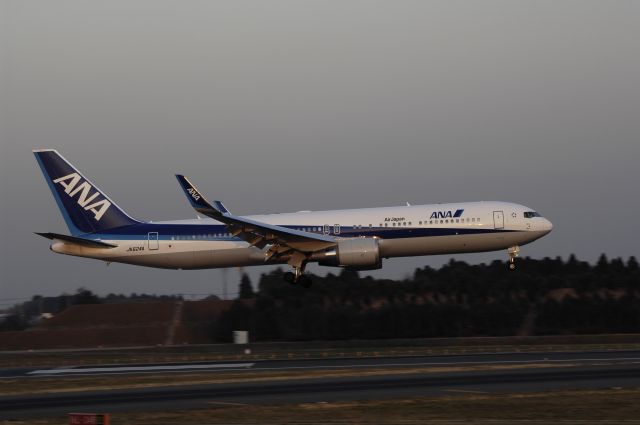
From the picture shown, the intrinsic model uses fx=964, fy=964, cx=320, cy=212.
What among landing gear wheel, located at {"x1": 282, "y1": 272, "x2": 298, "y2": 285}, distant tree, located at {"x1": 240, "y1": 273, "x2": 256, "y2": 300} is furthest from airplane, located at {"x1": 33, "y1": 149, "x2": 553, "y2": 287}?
distant tree, located at {"x1": 240, "y1": 273, "x2": 256, "y2": 300}

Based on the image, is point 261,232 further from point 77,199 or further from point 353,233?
point 77,199

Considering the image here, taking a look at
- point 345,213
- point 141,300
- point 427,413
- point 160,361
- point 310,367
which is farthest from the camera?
point 141,300

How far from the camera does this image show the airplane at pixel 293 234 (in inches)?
1735

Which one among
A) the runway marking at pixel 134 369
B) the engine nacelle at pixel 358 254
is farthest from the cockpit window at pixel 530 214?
the runway marking at pixel 134 369

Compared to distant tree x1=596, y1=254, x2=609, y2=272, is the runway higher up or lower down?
lower down

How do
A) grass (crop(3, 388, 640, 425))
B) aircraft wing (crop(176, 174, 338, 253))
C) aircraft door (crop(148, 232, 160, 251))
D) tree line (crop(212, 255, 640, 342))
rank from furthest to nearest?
tree line (crop(212, 255, 640, 342)) < aircraft door (crop(148, 232, 160, 251)) < aircraft wing (crop(176, 174, 338, 253)) < grass (crop(3, 388, 640, 425))

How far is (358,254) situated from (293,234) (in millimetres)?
3096

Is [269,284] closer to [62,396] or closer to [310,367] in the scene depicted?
[310,367]

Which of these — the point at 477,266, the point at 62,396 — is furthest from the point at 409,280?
the point at 62,396

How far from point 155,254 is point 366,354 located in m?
12.5

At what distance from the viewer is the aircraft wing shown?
4256 centimetres

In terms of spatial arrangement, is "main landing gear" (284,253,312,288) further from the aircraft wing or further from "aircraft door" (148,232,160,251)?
"aircraft door" (148,232,160,251)

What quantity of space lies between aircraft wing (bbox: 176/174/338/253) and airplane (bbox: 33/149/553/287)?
1.8 inches

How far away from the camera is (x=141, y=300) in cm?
6038
